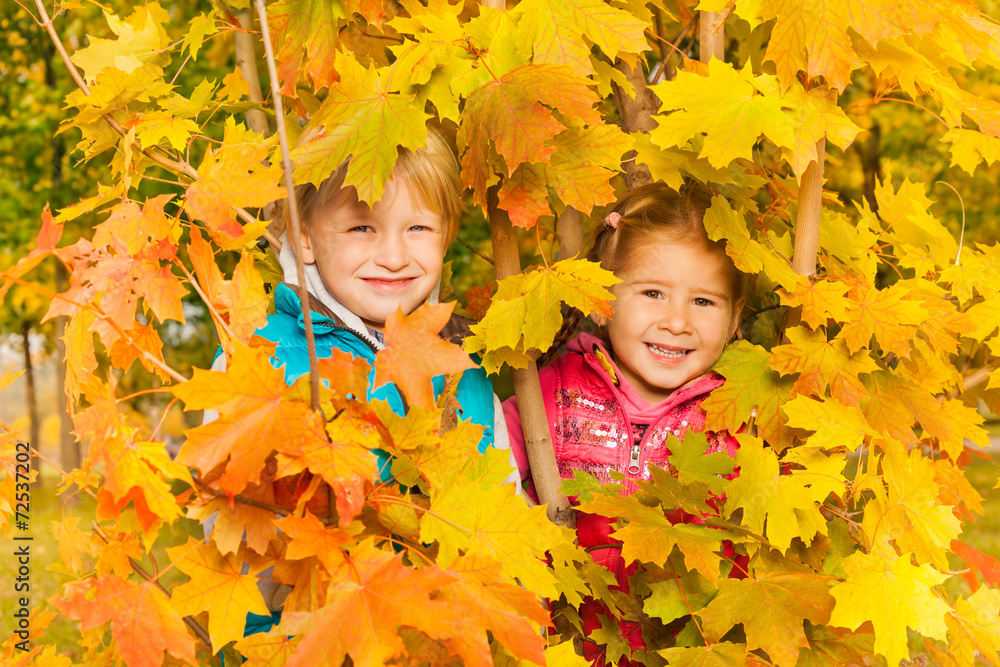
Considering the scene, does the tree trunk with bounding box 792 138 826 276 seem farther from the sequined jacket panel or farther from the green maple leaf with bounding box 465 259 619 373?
the green maple leaf with bounding box 465 259 619 373

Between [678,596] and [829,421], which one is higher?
[829,421]

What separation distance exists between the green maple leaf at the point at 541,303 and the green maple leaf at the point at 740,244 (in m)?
0.35

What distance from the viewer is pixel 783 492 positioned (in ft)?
6.00

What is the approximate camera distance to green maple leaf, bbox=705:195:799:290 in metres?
1.94

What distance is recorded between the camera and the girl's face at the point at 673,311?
2199 mm

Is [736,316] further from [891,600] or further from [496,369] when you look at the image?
[891,600]

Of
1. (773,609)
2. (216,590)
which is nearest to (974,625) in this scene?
(773,609)

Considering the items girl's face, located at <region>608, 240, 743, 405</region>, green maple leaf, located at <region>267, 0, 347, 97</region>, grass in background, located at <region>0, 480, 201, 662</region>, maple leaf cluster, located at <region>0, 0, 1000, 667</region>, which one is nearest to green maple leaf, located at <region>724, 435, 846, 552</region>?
maple leaf cluster, located at <region>0, 0, 1000, 667</region>

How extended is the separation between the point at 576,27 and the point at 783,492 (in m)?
1.14

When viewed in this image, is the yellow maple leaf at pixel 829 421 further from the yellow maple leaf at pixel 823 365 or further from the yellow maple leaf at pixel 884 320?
the yellow maple leaf at pixel 884 320

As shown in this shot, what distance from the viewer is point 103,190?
170 cm

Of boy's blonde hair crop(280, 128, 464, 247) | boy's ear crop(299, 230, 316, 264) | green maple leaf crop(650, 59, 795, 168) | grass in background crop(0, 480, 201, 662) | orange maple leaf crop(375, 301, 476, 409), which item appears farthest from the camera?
grass in background crop(0, 480, 201, 662)

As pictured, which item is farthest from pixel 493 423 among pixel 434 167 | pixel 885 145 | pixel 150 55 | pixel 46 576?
pixel 885 145

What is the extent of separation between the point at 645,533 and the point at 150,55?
68.1 inches
